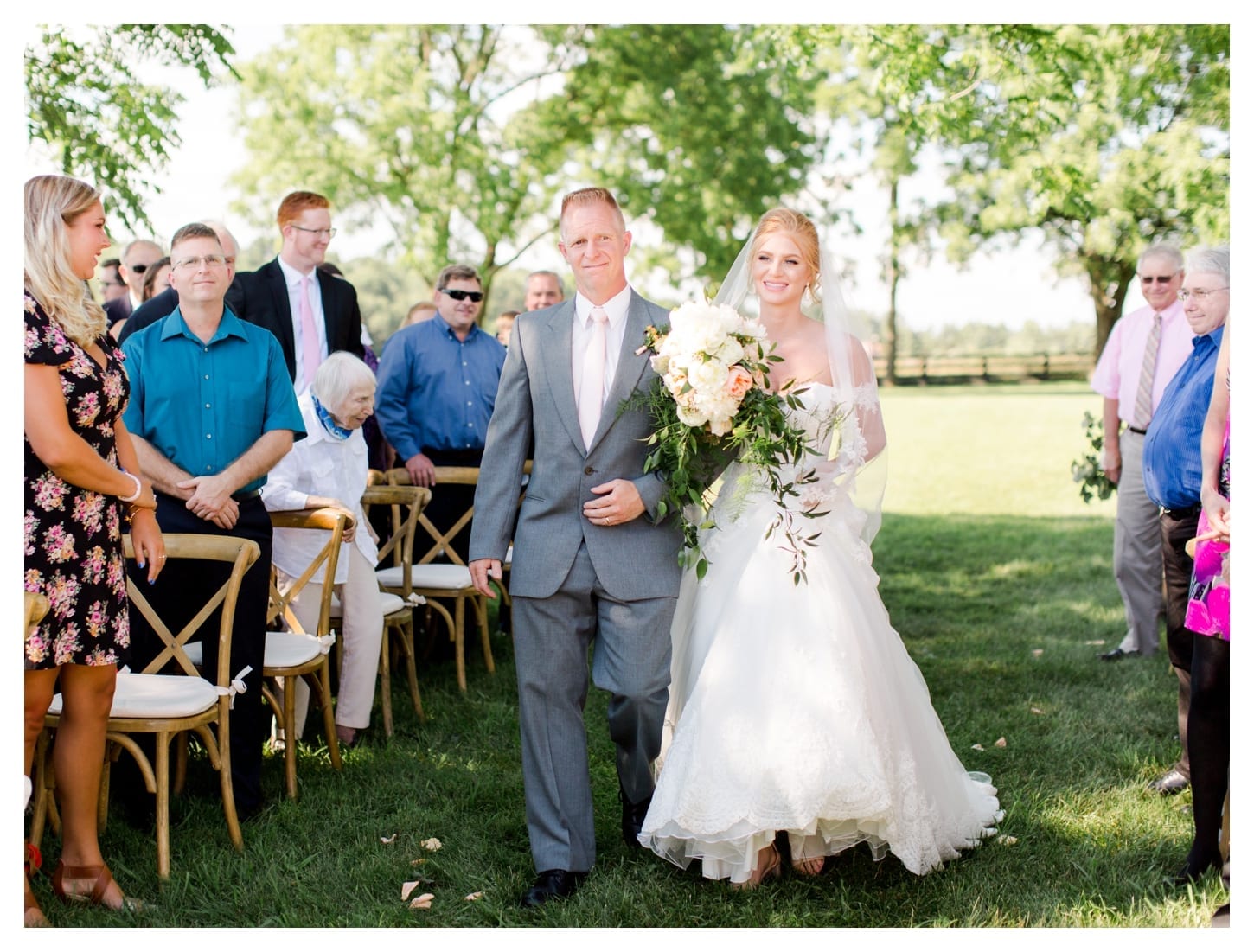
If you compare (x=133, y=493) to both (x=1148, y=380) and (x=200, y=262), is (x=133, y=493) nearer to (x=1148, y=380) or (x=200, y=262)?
(x=200, y=262)

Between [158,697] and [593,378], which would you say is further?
[158,697]

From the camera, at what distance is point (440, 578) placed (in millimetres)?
6828

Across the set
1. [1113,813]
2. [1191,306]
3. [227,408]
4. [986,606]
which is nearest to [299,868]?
[227,408]

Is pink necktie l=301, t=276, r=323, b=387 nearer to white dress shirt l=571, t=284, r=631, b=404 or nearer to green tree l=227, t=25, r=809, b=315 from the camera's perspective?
white dress shirt l=571, t=284, r=631, b=404

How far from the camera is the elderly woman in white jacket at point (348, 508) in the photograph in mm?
5535

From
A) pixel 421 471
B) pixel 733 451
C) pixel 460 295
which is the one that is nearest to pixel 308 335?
pixel 421 471

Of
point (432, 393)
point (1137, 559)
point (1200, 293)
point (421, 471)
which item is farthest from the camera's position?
point (432, 393)

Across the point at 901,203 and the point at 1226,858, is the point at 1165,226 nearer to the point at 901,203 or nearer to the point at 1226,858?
the point at 901,203

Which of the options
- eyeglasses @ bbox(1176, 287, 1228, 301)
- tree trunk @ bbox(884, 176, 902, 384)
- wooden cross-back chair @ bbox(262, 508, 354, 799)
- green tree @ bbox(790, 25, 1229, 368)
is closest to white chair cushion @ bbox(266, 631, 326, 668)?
wooden cross-back chair @ bbox(262, 508, 354, 799)

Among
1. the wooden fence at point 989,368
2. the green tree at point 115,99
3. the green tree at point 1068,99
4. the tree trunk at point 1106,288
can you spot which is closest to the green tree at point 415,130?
the green tree at point 1068,99

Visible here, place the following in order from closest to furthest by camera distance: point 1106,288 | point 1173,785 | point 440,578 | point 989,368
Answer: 1. point 1173,785
2. point 440,578
3. point 1106,288
4. point 989,368

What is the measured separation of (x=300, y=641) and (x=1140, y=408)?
4.73 meters

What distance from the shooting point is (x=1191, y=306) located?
4539 mm

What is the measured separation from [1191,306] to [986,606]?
4712mm
